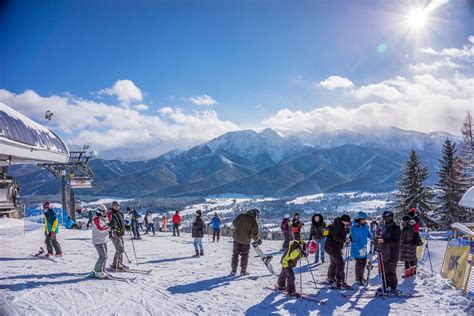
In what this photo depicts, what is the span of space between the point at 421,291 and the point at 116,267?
7.37 m

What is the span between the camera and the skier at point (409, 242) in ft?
32.0

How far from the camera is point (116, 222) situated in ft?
29.5

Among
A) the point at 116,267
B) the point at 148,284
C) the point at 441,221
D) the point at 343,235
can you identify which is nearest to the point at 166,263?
the point at 116,267

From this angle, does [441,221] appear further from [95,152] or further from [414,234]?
[95,152]

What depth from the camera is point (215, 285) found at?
8375 millimetres

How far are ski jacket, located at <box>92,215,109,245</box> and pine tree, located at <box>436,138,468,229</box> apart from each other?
30.0 metres

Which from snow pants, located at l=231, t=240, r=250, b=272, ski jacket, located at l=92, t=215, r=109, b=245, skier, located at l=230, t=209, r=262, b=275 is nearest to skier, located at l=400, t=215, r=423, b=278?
skier, located at l=230, t=209, r=262, b=275

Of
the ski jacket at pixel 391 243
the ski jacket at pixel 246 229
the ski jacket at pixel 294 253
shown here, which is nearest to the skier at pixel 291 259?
the ski jacket at pixel 294 253

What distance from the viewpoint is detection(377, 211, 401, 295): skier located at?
793 cm

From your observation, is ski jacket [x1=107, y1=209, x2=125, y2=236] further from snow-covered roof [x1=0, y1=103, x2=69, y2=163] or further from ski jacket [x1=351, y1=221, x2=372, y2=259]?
ski jacket [x1=351, y1=221, x2=372, y2=259]

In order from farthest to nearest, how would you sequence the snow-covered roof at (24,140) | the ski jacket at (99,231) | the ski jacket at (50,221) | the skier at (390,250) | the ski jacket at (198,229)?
1. the ski jacket at (198,229)
2. the ski jacket at (50,221)
3. the ski jacket at (99,231)
4. the skier at (390,250)
5. the snow-covered roof at (24,140)

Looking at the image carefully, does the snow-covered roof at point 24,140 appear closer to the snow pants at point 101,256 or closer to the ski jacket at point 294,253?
the snow pants at point 101,256

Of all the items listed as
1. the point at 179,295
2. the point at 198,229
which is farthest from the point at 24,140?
the point at 198,229

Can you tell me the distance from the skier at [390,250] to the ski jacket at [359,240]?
77cm
